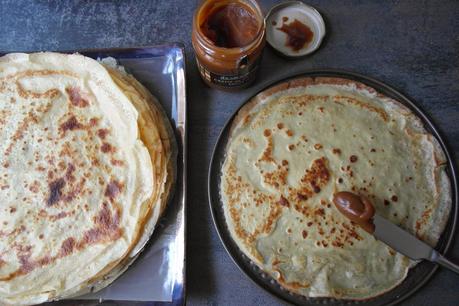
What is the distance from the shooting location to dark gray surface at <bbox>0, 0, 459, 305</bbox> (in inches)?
54.1

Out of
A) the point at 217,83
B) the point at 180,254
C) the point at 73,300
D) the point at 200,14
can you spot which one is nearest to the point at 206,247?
the point at 180,254

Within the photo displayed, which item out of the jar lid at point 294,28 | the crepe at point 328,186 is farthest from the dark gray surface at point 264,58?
the crepe at point 328,186

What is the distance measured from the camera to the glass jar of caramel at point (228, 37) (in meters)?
1.25

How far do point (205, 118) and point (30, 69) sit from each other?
611 millimetres

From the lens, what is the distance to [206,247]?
54.9 inches

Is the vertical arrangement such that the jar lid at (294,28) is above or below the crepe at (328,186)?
above

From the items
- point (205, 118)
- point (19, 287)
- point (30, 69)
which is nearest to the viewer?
point (19, 287)

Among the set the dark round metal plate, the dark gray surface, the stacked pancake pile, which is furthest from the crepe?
the stacked pancake pile

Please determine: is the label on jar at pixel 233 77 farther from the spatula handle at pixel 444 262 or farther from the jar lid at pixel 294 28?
the spatula handle at pixel 444 262

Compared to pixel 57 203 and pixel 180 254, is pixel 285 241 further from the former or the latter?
pixel 57 203

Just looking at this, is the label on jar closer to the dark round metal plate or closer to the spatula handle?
the dark round metal plate

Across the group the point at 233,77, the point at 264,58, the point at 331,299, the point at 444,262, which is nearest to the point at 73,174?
the point at 233,77

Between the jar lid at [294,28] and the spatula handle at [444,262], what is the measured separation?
2.61ft

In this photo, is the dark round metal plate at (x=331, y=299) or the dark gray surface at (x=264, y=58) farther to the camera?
the dark gray surface at (x=264, y=58)
